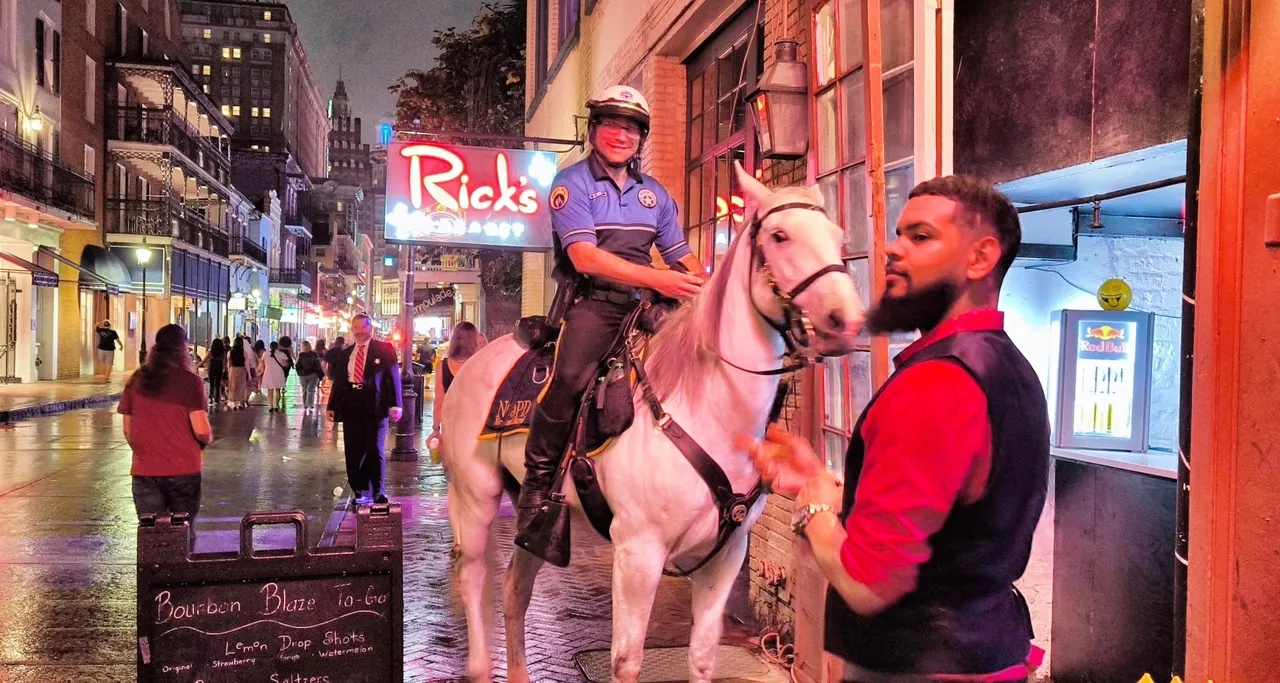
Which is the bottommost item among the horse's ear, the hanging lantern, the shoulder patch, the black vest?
the black vest

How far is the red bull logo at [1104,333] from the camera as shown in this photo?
16.6 ft

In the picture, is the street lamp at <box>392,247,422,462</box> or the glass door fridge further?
the street lamp at <box>392,247,422,462</box>

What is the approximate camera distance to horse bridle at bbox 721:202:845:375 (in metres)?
3.03

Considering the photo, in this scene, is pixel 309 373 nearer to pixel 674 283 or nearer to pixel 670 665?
pixel 670 665

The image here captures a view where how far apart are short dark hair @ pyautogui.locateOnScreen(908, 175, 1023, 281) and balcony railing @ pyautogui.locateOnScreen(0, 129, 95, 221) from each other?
30.9 meters

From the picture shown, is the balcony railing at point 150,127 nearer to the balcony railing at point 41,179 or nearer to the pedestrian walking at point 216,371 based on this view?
the balcony railing at point 41,179

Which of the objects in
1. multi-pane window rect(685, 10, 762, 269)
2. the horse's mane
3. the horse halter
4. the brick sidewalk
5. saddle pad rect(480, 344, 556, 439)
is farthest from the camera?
the brick sidewalk

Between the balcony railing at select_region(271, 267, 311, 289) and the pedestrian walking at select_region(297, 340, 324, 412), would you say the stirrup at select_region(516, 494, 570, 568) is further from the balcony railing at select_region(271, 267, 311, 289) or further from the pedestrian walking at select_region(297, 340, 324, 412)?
the balcony railing at select_region(271, 267, 311, 289)

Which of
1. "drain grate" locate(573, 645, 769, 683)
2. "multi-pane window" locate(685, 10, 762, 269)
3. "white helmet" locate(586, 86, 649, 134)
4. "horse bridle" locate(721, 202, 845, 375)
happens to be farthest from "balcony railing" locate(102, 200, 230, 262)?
"horse bridle" locate(721, 202, 845, 375)

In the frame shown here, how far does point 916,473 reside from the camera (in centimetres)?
168

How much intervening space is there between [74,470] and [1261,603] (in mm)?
13374

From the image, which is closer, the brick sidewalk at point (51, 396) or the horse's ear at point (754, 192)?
the horse's ear at point (754, 192)

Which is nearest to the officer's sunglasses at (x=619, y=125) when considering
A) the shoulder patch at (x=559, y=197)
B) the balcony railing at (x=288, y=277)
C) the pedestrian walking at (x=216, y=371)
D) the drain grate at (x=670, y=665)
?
the shoulder patch at (x=559, y=197)

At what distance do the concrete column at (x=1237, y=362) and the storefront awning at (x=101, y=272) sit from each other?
36040 mm
